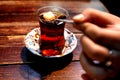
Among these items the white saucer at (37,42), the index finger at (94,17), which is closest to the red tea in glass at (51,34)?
the white saucer at (37,42)

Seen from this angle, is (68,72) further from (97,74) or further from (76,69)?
(97,74)

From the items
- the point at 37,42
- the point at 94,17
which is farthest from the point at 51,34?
the point at 94,17

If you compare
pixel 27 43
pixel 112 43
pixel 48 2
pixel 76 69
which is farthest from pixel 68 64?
pixel 48 2

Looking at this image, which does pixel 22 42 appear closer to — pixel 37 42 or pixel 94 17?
pixel 37 42

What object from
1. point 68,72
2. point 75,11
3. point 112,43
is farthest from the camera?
point 75,11

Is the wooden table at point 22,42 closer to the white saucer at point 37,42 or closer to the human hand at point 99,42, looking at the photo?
the white saucer at point 37,42

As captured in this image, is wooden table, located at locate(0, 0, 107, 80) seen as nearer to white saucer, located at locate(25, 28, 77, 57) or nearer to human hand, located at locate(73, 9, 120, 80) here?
white saucer, located at locate(25, 28, 77, 57)
